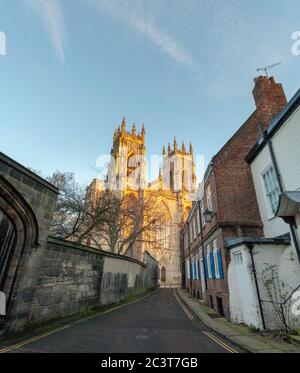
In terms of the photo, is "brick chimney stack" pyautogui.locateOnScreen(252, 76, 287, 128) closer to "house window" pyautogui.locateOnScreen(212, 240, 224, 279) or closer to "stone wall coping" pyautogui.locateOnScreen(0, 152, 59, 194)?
"house window" pyautogui.locateOnScreen(212, 240, 224, 279)

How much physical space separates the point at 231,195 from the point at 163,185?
5178 centimetres

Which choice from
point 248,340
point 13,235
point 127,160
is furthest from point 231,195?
point 127,160

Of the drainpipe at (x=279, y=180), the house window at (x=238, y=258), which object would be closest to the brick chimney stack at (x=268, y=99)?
the drainpipe at (x=279, y=180)

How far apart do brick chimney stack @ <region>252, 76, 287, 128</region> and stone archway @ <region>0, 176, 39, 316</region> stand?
13582 millimetres

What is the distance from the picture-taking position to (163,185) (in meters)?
63.4

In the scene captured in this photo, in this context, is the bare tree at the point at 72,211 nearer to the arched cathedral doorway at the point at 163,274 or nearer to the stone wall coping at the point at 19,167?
the stone wall coping at the point at 19,167

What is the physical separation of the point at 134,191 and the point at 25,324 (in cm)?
4561

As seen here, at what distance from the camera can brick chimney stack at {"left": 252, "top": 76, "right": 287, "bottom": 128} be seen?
43.1ft

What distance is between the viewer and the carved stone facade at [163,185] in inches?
1960

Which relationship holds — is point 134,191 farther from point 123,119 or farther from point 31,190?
point 31,190

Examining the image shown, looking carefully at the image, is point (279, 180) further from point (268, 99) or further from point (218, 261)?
point (268, 99)

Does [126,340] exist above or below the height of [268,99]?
below
